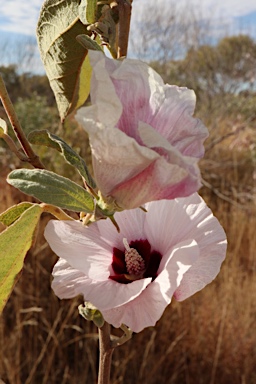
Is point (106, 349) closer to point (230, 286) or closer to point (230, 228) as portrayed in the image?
point (230, 286)

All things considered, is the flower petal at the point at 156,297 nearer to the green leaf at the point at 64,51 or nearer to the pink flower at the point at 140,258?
the pink flower at the point at 140,258

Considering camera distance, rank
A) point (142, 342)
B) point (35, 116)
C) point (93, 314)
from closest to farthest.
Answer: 1. point (93, 314)
2. point (142, 342)
3. point (35, 116)

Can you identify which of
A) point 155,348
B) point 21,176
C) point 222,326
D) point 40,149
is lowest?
point 155,348

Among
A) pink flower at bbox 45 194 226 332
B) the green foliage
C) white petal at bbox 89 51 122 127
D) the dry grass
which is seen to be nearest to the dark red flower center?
pink flower at bbox 45 194 226 332

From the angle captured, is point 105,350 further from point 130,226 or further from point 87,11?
point 87,11

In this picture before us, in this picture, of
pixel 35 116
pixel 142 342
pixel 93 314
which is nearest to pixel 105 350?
pixel 93 314

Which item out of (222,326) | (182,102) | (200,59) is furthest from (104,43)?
(200,59)
